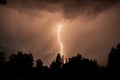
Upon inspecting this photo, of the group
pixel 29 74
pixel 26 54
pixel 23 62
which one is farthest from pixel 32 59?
pixel 29 74

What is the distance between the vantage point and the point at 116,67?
63.8 meters

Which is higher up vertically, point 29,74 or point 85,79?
point 29,74

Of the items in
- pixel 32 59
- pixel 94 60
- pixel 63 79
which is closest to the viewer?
pixel 63 79

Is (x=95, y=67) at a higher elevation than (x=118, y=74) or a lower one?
→ higher

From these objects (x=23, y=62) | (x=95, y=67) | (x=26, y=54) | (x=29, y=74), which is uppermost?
(x=26, y=54)

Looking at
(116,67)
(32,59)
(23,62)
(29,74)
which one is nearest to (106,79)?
(116,67)

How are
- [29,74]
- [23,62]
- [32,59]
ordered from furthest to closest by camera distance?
[32,59] → [23,62] → [29,74]

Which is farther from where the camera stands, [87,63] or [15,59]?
[15,59]

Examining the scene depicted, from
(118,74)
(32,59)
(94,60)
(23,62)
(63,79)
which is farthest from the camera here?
(32,59)

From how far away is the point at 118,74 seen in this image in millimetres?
61406

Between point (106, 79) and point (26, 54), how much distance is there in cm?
5208

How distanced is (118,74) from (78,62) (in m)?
11.9

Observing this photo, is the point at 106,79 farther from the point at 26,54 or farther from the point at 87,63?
the point at 26,54

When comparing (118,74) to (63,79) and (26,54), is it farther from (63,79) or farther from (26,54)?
(26,54)
